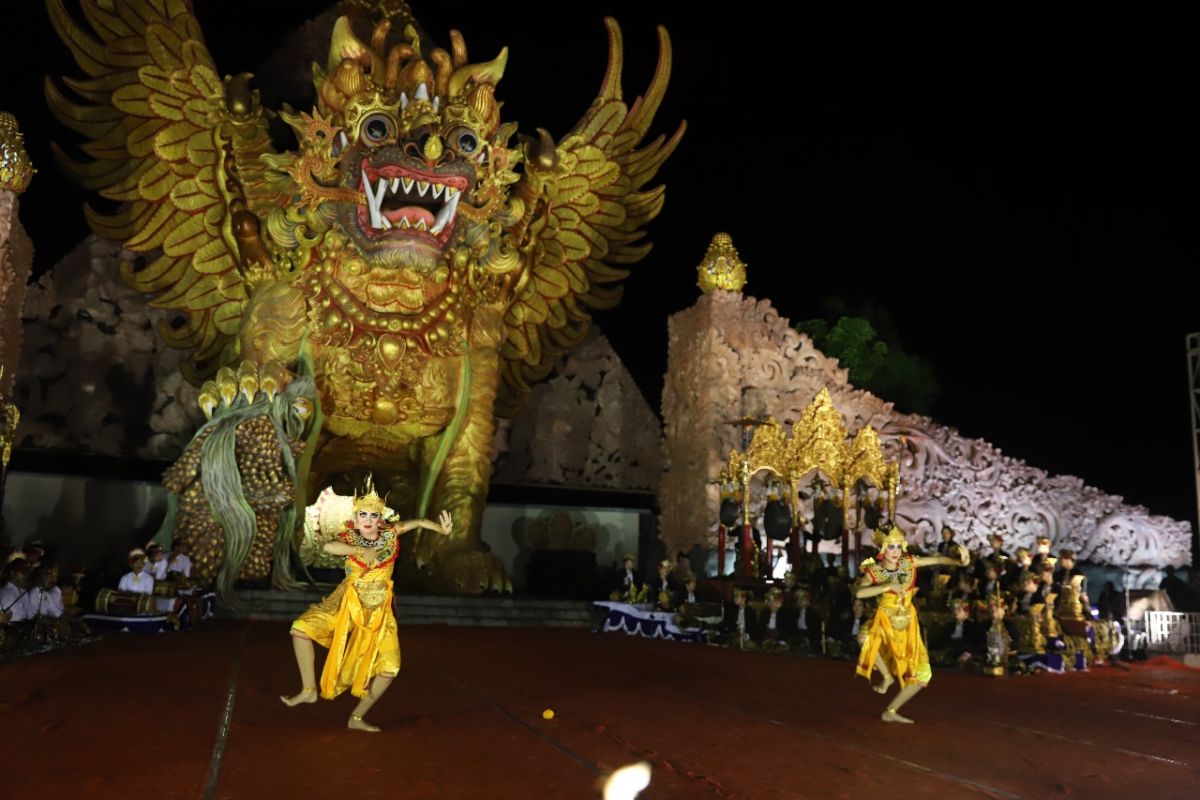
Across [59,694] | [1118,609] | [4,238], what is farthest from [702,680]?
[1118,609]

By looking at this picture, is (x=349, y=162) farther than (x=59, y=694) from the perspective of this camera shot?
Yes

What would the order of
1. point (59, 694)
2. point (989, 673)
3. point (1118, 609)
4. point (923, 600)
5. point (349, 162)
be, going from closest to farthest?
1. point (59, 694)
2. point (989, 673)
3. point (923, 600)
4. point (349, 162)
5. point (1118, 609)

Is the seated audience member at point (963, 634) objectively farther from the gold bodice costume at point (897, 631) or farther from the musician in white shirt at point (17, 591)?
the musician in white shirt at point (17, 591)

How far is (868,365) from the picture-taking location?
1436 centimetres

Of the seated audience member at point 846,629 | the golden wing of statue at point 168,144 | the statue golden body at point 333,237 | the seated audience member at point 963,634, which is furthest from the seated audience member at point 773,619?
the golden wing of statue at point 168,144

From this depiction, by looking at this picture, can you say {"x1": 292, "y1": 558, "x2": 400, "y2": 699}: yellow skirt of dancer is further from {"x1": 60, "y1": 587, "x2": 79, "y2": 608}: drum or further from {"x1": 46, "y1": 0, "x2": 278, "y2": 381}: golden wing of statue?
{"x1": 46, "y1": 0, "x2": 278, "y2": 381}: golden wing of statue

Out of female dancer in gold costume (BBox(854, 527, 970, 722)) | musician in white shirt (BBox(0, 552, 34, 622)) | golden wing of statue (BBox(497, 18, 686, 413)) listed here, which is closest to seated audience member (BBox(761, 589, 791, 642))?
female dancer in gold costume (BBox(854, 527, 970, 722))

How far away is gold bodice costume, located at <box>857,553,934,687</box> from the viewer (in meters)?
4.89

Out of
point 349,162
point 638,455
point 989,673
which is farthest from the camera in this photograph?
point 638,455

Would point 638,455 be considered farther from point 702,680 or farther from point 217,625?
point 702,680

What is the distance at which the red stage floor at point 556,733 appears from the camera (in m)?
3.15

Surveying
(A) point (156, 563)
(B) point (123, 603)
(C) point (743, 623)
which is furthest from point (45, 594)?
(C) point (743, 623)

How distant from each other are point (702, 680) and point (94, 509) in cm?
810

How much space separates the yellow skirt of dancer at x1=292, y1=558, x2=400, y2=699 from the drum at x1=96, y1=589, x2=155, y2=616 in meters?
4.58
